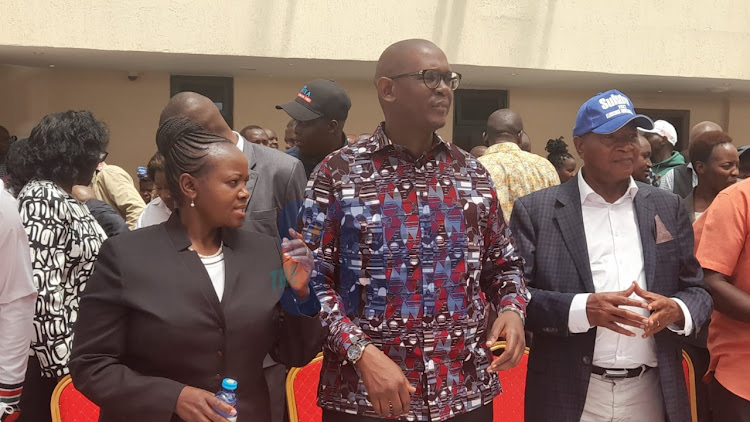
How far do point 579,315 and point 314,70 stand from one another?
10563 millimetres

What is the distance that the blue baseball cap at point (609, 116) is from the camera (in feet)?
11.7

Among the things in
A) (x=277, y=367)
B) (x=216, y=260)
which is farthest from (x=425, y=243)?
(x=277, y=367)

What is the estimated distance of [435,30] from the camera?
505 inches

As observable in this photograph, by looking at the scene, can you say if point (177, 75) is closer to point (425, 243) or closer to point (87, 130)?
point (87, 130)

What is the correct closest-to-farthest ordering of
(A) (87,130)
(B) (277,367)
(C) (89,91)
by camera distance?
(B) (277,367)
(A) (87,130)
(C) (89,91)

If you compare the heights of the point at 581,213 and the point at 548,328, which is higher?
the point at 581,213

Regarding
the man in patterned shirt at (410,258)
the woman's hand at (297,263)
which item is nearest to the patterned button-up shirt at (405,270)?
the man in patterned shirt at (410,258)

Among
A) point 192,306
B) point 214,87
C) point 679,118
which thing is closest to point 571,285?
point 192,306

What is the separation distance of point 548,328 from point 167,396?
1.59 metres

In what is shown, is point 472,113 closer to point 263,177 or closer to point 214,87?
point 214,87

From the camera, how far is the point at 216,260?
2814 millimetres

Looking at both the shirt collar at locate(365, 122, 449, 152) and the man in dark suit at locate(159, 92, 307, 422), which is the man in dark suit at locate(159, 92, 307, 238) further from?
the shirt collar at locate(365, 122, 449, 152)

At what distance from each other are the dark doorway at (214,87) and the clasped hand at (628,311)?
36.8 ft

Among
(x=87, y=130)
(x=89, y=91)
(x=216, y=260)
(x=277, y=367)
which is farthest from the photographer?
(x=89, y=91)
